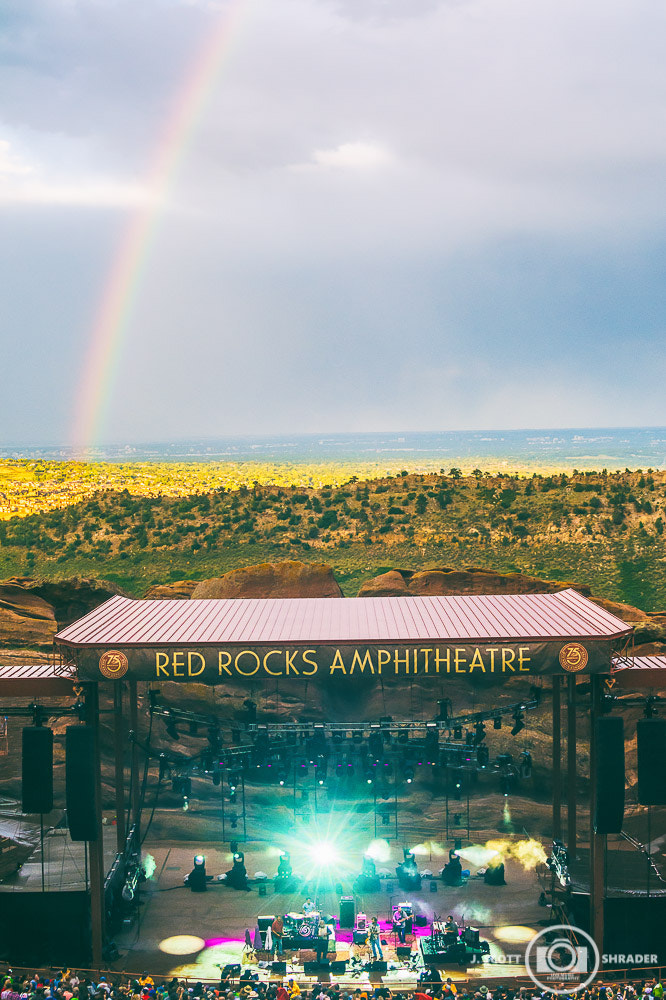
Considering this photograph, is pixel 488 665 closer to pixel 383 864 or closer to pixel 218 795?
pixel 383 864

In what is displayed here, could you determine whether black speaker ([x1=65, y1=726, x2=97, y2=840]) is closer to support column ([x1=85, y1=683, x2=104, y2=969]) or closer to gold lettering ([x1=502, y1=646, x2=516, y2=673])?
Result: support column ([x1=85, y1=683, x2=104, y2=969])

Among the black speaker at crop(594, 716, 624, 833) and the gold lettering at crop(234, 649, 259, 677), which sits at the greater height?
the gold lettering at crop(234, 649, 259, 677)

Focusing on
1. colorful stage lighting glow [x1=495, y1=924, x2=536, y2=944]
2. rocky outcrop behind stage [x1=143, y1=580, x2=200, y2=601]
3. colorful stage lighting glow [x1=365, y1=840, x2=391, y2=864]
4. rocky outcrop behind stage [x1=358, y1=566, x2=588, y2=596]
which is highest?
rocky outcrop behind stage [x1=358, y1=566, x2=588, y2=596]

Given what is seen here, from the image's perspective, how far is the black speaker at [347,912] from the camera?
24.8 meters

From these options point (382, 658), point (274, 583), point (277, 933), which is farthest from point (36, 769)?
point (274, 583)

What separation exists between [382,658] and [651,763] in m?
6.85

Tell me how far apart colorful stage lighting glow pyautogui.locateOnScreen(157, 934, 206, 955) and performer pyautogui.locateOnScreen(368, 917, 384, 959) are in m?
4.14

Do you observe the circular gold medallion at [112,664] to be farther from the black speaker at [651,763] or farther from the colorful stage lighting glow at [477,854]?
the colorful stage lighting glow at [477,854]

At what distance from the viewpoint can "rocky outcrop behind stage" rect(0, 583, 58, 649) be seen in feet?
134

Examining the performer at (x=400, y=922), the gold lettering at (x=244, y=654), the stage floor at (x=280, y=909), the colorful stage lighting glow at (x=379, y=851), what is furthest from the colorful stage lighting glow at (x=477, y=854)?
the gold lettering at (x=244, y=654)


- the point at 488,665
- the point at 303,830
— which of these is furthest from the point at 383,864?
the point at 488,665

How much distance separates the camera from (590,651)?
23.0 metres

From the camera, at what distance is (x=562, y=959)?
22797 millimetres

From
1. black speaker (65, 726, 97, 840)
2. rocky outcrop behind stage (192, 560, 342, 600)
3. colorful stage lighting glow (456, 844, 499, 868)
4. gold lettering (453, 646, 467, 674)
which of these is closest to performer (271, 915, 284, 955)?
black speaker (65, 726, 97, 840)
